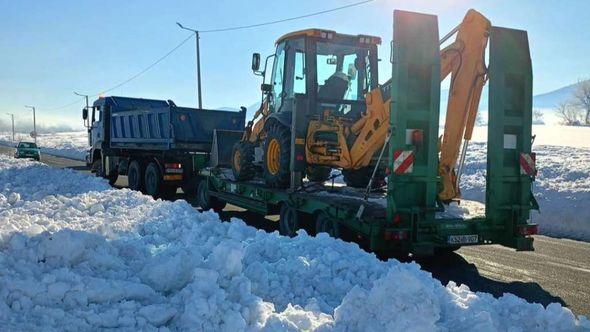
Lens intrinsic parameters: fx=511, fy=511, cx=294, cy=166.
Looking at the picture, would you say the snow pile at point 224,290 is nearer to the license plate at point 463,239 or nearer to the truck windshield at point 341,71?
the license plate at point 463,239

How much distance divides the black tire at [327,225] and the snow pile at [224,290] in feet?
4.82

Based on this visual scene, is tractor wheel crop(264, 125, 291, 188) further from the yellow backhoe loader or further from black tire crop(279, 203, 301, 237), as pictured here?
black tire crop(279, 203, 301, 237)

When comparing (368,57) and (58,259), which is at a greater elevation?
(368,57)

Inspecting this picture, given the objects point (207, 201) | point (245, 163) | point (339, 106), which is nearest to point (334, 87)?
point (339, 106)

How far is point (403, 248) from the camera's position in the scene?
6340mm

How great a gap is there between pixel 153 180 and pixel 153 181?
3 centimetres

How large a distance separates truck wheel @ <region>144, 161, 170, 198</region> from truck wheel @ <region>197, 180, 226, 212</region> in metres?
1.90

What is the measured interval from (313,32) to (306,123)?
1653 mm

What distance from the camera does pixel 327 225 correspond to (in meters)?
7.47

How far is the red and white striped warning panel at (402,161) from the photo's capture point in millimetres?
6367

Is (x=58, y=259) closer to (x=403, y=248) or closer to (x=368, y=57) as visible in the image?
(x=403, y=248)

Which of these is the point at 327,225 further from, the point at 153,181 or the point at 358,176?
the point at 153,181

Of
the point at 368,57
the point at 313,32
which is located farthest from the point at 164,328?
the point at 368,57

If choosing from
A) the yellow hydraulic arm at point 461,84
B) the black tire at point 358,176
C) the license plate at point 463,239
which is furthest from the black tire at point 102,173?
the license plate at point 463,239
